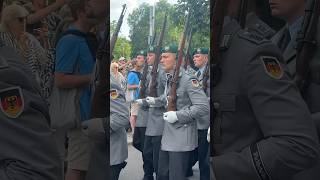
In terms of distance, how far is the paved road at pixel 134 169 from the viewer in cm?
168

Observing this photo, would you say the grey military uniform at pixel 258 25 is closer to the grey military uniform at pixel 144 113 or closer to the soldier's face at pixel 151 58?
the soldier's face at pixel 151 58

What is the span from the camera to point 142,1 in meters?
1.50

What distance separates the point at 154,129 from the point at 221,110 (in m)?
0.89

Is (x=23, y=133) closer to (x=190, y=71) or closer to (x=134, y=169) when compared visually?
(x=134, y=169)

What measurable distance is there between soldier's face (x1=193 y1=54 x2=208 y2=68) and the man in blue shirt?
0.39 meters

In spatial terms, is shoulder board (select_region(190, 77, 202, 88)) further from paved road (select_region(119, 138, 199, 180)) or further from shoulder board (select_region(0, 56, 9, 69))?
shoulder board (select_region(0, 56, 9, 69))

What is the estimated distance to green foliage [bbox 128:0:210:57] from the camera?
59.5 inches

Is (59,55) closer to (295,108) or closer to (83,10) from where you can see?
(83,10)

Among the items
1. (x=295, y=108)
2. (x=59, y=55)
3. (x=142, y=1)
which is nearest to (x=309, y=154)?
(x=295, y=108)

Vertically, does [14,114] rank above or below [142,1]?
below

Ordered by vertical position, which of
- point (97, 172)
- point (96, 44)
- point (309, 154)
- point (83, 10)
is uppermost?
point (83, 10)

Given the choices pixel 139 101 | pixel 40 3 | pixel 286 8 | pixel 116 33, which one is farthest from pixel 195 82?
pixel 40 3

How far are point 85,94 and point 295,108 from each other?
0.80 metres

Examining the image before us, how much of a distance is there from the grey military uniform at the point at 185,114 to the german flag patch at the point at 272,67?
2.82 ft
